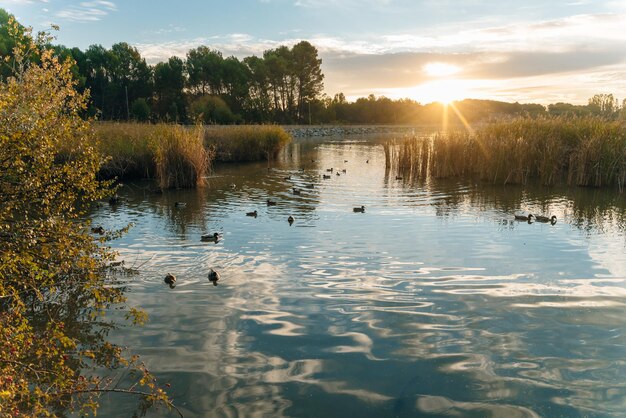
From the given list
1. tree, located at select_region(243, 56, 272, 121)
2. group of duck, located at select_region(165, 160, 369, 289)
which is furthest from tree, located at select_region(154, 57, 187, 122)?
group of duck, located at select_region(165, 160, 369, 289)

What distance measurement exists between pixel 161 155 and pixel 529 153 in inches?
687

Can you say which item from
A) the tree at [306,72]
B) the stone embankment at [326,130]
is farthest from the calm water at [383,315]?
the tree at [306,72]

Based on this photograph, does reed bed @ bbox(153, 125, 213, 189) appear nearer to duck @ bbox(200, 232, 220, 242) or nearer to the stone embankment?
duck @ bbox(200, 232, 220, 242)

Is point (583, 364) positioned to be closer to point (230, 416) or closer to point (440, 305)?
point (440, 305)

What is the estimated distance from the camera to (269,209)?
1662cm

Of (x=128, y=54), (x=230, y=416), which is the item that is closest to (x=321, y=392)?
(x=230, y=416)

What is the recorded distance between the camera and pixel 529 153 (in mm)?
22859

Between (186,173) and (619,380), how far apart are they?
726 inches

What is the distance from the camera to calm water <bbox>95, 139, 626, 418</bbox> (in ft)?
17.5

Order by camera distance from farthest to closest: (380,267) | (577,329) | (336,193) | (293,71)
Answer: (293,71)
(336,193)
(380,267)
(577,329)

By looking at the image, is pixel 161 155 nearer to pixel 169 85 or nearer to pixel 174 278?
pixel 174 278

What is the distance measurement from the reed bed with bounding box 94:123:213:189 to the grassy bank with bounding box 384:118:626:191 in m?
11.3

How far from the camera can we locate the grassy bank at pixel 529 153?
67.6ft

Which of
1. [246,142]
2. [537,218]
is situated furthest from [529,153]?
[246,142]
